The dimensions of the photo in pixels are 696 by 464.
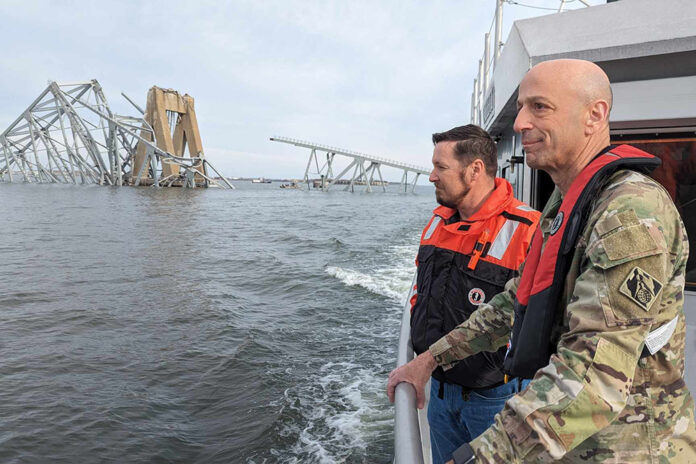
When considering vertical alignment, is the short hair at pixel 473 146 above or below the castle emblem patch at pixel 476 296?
above

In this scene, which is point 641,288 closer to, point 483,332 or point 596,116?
point 596,116

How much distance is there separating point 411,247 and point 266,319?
8.15m

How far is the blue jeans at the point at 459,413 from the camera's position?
6.06 feet

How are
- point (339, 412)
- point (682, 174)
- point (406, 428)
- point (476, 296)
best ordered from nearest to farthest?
point (406, 428)
point (476, 296)
point (682, 174)
point (339, 412)

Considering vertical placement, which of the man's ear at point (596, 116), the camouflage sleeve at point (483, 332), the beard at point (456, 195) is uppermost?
the man's ear at point (596, 116)

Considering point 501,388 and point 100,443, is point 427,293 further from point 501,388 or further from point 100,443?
point 100,443

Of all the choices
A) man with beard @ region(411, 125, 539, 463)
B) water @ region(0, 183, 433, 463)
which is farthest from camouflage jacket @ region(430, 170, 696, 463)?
water @ region(0, 183, 433, 463)

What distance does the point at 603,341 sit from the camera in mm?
817

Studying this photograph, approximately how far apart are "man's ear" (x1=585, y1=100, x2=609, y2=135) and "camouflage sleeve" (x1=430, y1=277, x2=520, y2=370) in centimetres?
48

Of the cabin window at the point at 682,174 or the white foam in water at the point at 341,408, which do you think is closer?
the cabin window at the point at 682,174

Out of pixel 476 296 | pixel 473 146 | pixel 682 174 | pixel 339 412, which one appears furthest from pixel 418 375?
pixel 339 412

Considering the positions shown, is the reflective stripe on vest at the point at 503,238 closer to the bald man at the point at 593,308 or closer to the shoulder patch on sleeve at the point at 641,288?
the bald man at the point at 593,308

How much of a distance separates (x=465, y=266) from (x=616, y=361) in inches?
44.8

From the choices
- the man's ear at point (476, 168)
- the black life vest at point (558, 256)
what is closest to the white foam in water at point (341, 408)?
the man's ear at point (476, 168)
